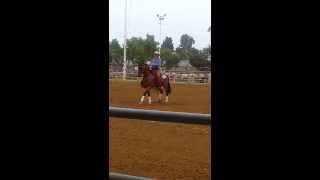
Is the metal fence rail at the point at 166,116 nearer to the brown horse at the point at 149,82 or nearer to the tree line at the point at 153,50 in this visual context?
the brown horse at the point at 149,82

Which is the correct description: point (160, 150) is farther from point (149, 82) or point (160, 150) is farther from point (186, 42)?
point (186, 42)

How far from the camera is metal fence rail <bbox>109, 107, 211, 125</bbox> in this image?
1.41 meters

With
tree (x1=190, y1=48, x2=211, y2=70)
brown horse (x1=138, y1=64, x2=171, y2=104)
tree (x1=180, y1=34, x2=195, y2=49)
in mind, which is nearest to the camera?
brown horse (x1=138, y1=64, x2=171, y2=104)

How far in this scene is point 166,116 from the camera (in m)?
1.52

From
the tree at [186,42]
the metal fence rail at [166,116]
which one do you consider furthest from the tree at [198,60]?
the metal fence rail at [166,116]

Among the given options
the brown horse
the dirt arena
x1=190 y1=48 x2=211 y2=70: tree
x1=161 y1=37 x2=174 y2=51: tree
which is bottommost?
the dirt arena

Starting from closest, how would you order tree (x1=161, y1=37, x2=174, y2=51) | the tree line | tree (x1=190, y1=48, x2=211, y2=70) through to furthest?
1. tree (x1=190, y1=48, x2=211, y2=70)
2. the tree line
3. tree (x1=161, y1=37, x2=174, y2=51)

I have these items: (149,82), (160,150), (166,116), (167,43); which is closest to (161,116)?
(166,116)

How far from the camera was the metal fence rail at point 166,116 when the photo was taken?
1.41m

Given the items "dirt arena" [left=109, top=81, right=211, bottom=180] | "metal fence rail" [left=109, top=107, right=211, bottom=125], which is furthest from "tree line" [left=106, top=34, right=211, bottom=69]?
"metal fence rail" [left=109, top=107, right=211, bottom=125]

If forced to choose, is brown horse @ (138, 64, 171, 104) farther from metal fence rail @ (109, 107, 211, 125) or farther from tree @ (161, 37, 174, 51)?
tree @ (161, 37, 174, 51)
